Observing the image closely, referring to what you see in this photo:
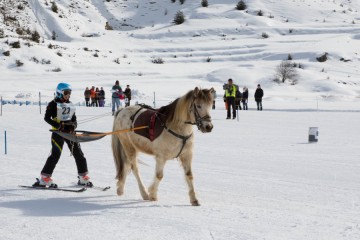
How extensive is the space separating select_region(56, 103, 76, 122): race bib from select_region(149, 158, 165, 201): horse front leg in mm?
1931

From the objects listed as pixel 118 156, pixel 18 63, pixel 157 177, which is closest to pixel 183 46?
pixel 18 63

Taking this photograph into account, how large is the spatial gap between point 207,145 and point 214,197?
22.5 ft

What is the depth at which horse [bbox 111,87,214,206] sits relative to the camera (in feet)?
23.2

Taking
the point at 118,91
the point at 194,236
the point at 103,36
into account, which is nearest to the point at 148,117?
the point at 194,236

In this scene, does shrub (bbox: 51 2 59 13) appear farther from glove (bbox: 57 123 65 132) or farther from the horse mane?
the horse mane

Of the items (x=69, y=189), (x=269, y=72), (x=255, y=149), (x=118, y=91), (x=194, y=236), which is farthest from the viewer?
(x=269, y=72)

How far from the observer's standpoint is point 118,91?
24703 mm

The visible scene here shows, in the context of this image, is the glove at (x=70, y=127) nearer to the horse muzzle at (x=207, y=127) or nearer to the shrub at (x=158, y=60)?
the horse muzzle at (x=207, y=127)

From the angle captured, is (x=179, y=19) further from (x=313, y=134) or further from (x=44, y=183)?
(x=44, y=183)

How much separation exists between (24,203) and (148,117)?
2325 mm

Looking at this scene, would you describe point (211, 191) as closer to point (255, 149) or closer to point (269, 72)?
point (255, 149)

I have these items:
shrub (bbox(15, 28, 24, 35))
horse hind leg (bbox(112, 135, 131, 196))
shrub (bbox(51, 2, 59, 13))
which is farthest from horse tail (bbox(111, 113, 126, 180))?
shrub (bbox(51, 2, 59, 13))

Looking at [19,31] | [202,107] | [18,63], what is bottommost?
[202,107]

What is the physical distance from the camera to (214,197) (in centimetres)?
820
